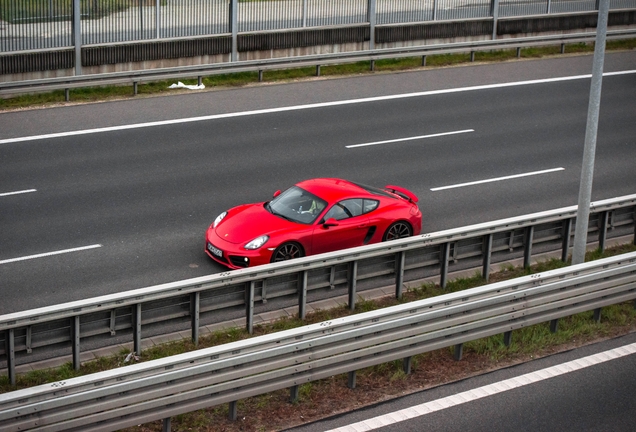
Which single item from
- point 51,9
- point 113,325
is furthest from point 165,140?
point 113,325

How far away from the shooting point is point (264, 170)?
62.2 ft

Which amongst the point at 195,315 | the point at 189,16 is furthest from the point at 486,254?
the point at 189,16

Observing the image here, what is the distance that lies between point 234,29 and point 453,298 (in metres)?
16.3

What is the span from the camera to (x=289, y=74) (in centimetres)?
2591

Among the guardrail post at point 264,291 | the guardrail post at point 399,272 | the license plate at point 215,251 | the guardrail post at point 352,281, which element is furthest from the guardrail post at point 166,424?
the license plate at point 215,251

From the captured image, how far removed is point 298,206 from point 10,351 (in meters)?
5.73

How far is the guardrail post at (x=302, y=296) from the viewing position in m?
12.6

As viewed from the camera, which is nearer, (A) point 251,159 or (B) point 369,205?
(B) point 369,205

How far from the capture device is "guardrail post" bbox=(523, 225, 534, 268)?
1455cm

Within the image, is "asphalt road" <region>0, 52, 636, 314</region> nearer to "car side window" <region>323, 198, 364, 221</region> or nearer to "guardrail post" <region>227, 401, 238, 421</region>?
"car side window" <region>323, 198, 364, 221</region>

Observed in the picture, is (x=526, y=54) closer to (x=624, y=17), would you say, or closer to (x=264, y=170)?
(x=624, y=17)

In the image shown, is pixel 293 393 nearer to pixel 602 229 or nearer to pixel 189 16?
pixel 602 229

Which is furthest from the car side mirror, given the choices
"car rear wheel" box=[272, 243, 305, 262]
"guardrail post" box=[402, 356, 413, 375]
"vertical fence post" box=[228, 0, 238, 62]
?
"vertical fence post" box=[228, 0, 238, 62]

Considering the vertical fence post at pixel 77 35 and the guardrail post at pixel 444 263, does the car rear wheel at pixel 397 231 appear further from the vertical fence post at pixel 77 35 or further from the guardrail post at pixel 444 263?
the vertical fence post at pixel 77 35
